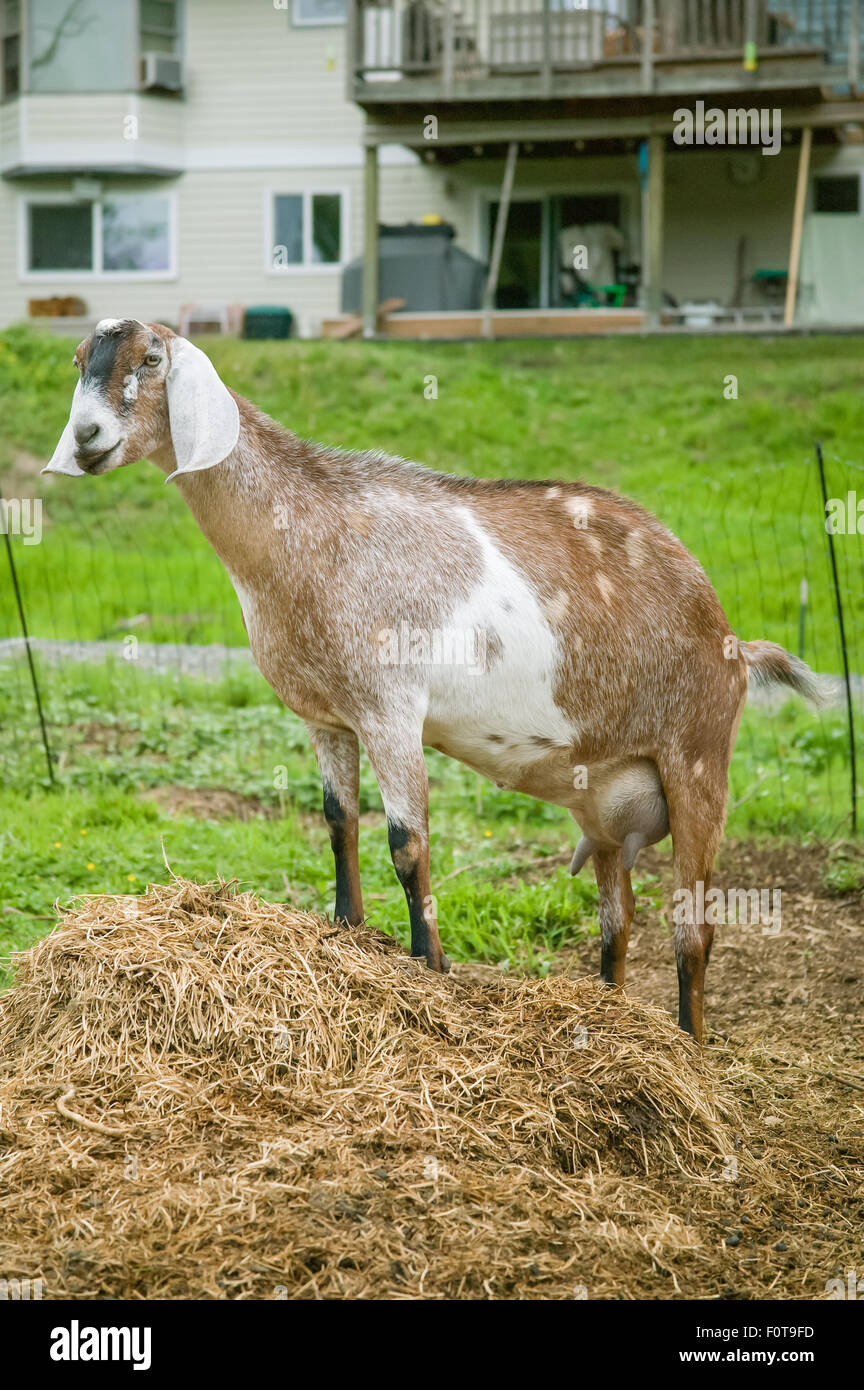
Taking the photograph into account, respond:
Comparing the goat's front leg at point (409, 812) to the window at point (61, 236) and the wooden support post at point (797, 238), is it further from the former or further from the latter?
the window at point (61, 236)

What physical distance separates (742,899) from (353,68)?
1556 cm

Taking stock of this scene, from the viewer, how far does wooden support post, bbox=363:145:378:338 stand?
60.9 feet

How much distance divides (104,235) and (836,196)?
11.0m

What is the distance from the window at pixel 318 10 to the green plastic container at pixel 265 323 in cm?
487

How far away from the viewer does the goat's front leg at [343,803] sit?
14.1 ft

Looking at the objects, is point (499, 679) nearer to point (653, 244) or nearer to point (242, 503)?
point (242, 503)

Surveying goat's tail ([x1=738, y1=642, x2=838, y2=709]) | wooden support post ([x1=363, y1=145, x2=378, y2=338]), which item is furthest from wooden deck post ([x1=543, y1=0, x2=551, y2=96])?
goat's tail ([x1=738, y1=642, x2=838, y2=709])

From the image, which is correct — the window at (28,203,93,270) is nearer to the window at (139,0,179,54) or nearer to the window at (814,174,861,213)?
the window at (139,0,179,54)

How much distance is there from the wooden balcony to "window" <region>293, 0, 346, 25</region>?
187cm

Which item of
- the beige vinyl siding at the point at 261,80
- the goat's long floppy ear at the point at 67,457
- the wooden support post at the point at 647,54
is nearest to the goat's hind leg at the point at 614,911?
the goat's long floppy ear at the point at 67,457
